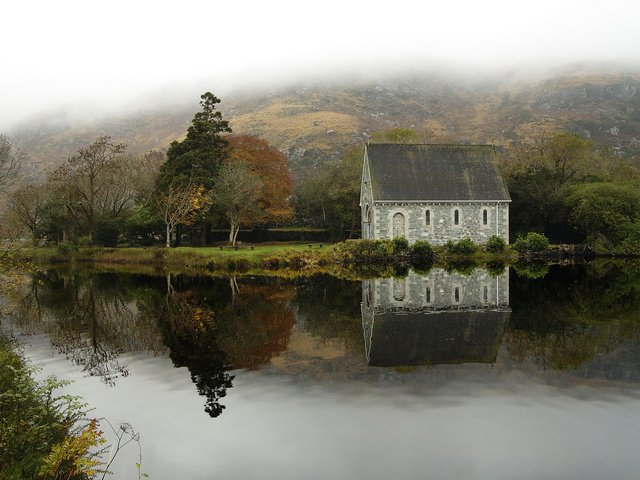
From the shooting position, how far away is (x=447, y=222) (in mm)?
49812

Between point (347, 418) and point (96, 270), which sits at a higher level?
point (347, 418)

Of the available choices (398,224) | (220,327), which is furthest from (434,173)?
(220,327)

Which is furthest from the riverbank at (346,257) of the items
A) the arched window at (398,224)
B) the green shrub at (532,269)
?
the arched window at (398,224)

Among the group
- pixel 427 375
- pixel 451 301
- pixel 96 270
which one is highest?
pixel 427 375

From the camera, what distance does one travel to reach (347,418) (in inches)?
432

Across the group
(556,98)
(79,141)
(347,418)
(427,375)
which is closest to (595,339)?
(427,375)

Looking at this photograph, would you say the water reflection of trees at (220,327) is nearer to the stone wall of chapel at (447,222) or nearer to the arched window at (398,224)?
the arched window at (398,224)

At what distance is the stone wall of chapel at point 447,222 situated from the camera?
49500 mm

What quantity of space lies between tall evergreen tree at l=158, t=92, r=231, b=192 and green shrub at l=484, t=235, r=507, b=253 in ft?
85.2

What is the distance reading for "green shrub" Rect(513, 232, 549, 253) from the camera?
46.2m

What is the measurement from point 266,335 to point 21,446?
10744 mm

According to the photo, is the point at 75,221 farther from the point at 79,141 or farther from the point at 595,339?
the point at 79,141

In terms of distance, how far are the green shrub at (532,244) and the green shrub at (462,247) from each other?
3810 mm

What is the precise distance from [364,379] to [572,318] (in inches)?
409
